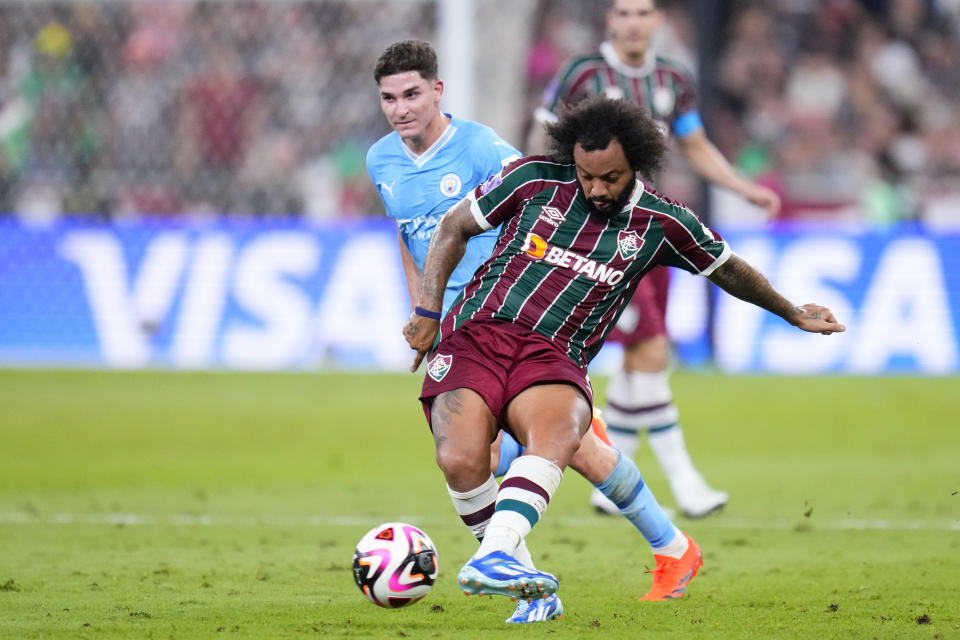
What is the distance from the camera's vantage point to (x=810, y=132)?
18.4 metres

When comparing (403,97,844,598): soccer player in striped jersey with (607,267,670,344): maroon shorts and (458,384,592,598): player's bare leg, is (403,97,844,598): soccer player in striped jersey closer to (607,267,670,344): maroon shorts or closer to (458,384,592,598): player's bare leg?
(458,384,592,598): player's bare leg

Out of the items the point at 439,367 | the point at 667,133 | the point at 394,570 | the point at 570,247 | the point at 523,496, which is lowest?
the point at 394,570

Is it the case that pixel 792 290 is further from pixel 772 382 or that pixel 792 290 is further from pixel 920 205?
pixel 920 205

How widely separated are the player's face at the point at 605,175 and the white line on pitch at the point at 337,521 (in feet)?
9.83

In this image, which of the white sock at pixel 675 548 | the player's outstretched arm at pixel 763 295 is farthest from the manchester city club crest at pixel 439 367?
the white sock at pixel 675 548

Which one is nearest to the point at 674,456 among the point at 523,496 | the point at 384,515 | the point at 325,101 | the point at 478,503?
the point at 384,515

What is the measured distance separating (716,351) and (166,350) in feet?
19.0

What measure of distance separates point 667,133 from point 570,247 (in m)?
2.83

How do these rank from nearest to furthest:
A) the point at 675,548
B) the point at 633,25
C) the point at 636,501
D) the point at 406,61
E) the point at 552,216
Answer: the point at 552,216, the point at 636,501, the point at 675,548, the point at 406,61, the point at 633,25

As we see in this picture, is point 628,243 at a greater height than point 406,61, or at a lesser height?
lesser

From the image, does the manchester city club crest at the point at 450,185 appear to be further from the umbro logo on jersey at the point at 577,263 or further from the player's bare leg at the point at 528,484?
the player's bare leg at the point at 528,484

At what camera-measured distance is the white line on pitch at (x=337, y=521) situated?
24.5 ft

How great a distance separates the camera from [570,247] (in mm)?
5098

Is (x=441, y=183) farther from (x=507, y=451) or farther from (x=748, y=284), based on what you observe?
(x=748, y=284)
